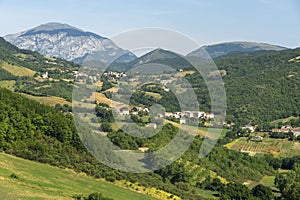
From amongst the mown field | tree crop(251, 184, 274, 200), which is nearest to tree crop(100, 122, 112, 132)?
tree crop(251, 184, 274, 200)

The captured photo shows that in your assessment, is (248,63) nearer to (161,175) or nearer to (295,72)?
(295,72)

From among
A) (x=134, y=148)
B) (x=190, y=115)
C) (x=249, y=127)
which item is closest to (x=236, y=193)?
(x=134, y=148)

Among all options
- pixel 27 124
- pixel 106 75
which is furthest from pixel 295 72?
pixel 27 124

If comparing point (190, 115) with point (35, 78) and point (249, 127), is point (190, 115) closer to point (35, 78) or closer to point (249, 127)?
point (249, 127)

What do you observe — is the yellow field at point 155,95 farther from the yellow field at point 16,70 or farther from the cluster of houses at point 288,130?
the cluster of houses at point 288,130

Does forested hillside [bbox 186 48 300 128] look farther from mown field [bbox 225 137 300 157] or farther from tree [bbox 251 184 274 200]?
tree [bbox 251 184 274 200]

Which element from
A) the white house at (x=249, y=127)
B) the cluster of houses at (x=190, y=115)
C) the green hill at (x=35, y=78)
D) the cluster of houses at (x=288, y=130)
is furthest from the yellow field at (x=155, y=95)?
the cluster of houses at (x=288, y=130)
